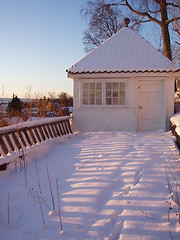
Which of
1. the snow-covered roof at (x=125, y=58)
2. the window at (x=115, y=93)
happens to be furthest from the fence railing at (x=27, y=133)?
the snow-covered roof at (x=125, y=58)

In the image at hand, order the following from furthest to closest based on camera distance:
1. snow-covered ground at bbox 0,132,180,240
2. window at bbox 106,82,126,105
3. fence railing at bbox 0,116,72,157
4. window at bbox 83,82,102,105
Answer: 1. window at bbox 83,82,102,105
2. window at bbox 106,82,126,105
3. fence railing at bbox 0,116,72,157
4. snow-covered ground at bbox 0,132,180,240

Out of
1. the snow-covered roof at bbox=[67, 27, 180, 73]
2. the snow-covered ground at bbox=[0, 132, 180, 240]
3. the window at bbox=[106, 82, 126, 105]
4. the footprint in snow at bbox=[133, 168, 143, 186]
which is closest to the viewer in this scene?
the snow-covered ground at bbox=[0, 132, 180, 240]

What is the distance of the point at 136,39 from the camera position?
10469 millimetres

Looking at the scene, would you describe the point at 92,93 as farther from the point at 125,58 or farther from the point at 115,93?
the point at 125,58

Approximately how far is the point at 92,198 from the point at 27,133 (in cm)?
300

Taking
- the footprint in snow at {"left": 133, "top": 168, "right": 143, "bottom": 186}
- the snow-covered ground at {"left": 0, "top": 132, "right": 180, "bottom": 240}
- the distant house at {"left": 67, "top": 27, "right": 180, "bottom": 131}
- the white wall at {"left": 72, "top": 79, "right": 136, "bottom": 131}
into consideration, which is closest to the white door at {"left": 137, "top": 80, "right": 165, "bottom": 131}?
the distant house at {"left": 67, "top": 27, "right": 180, "bottom": 131}

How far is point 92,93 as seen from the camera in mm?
9297

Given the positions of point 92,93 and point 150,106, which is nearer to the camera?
point 150,106

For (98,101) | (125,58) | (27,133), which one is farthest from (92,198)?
(125,58)

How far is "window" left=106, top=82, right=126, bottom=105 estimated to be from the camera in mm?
9133

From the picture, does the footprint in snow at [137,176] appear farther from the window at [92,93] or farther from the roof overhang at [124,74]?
the window at [92,93]

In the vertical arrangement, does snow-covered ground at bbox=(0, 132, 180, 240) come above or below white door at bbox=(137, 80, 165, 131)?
below

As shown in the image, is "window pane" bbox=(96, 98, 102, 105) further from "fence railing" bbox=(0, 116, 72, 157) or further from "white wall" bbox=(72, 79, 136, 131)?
"fence railing" bbox=(0, 116, 72, 157)

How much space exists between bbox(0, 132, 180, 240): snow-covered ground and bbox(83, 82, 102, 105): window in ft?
14.8
